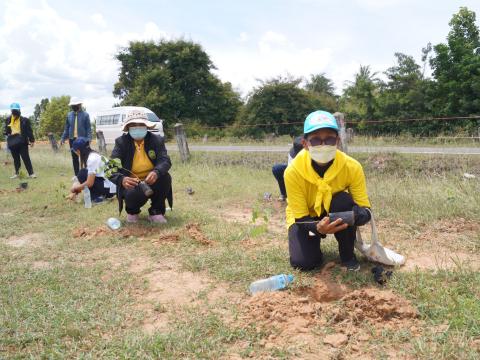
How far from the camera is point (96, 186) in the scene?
6754 millimetres

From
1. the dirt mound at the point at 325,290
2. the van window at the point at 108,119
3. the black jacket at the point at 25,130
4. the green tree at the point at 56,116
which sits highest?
the green tree at the point at 56,116

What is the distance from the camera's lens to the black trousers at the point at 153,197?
508cm

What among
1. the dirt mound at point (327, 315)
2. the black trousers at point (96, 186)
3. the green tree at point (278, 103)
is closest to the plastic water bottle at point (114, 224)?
the black trousers at point (96, 186)

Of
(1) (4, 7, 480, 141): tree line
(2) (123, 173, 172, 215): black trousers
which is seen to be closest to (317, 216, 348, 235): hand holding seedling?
(2) (123, 173, 172, 215): black trousers

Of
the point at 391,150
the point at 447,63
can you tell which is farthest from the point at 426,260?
the point at 447,63

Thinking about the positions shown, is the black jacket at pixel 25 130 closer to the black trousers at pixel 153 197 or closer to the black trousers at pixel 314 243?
the black trousers at pixel 153 197

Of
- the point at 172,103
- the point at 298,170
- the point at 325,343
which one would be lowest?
the point at 325,343

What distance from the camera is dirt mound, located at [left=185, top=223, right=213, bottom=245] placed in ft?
14.6

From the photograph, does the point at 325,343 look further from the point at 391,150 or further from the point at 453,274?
the point at 391,150

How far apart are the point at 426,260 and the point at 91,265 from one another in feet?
9.78

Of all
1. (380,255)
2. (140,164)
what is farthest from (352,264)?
(140,164)

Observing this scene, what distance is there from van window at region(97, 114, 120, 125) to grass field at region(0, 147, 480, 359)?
16.6 m

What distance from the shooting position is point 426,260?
12.1 feet

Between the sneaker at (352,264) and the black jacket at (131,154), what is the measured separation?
8.12ft
